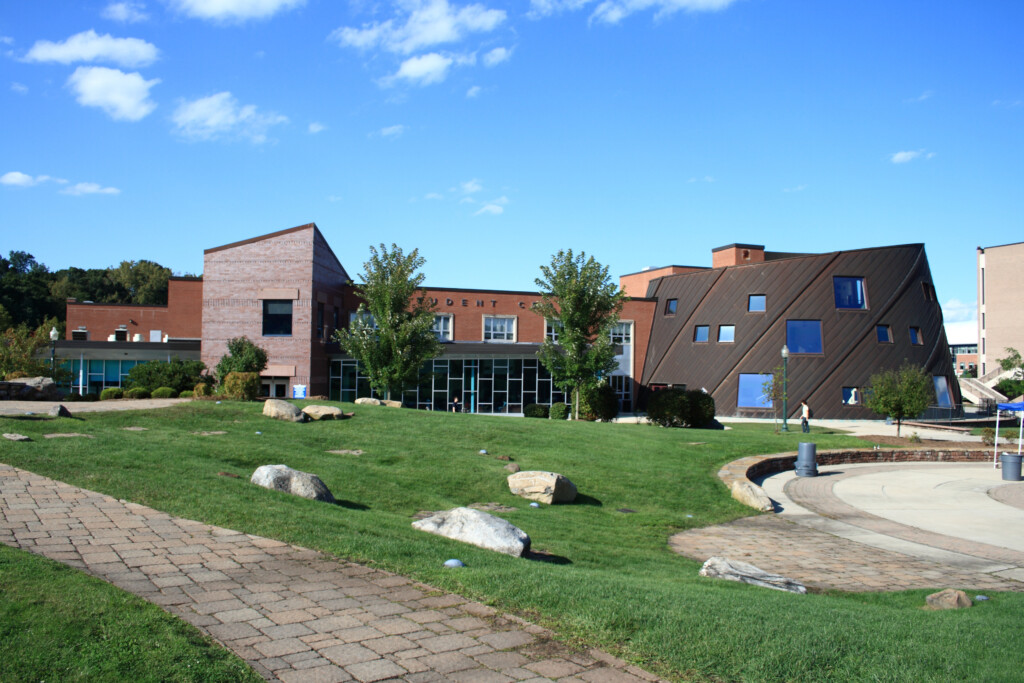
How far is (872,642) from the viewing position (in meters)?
5.22

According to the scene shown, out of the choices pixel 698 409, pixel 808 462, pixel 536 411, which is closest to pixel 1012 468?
pixel 808 462

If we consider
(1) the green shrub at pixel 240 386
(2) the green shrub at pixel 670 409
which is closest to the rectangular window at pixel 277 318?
(1) the green shrub at pixel 240 386

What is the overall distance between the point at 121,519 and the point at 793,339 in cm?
4226

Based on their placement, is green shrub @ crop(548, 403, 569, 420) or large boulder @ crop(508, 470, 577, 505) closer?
large boulder @ crop(508, 470, 577, 505)

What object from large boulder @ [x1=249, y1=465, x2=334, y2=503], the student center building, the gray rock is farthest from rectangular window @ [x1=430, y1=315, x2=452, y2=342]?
large boulder @ [x1=249, y1=465, x2=334, y2=503]

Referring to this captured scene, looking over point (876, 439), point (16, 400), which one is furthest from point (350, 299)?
point (876, 439)

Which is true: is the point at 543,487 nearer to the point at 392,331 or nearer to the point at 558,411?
the point at 392,331

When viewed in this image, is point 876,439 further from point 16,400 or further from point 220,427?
point 16,400

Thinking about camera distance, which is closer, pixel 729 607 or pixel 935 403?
pixel 729 607

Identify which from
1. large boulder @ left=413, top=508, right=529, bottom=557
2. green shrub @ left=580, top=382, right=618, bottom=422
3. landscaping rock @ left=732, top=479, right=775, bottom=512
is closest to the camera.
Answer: large boulder @ left=413, top=508, right=529, bottom=557

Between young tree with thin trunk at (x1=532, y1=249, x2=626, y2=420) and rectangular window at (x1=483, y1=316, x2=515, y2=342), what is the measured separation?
607 inches

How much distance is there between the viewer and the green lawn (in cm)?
496

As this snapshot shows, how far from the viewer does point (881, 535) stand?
12.7m

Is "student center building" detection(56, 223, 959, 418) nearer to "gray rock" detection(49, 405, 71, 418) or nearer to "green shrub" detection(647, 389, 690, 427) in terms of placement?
"green shrub" detection(647, 389, 690, 427)
